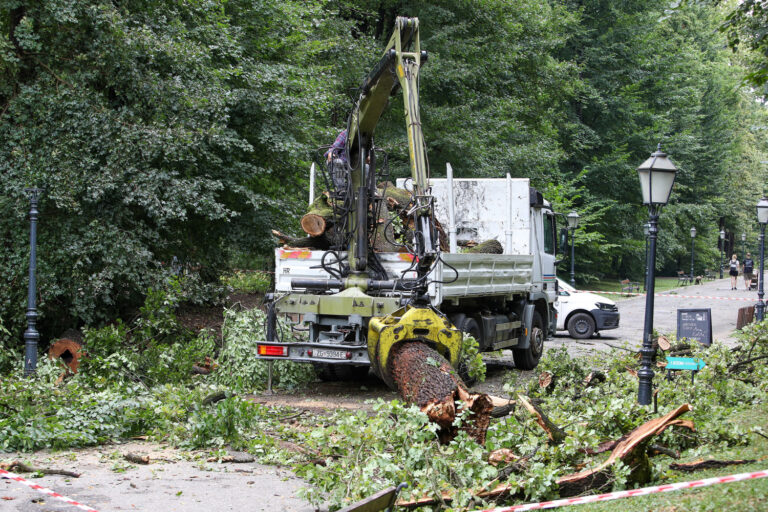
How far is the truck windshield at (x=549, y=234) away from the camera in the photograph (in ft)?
49.2

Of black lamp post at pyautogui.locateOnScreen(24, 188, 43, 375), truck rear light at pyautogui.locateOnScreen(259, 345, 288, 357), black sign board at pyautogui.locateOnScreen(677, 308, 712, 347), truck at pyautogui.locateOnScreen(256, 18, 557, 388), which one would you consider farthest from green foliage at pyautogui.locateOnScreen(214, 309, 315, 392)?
black sign board at pyautogui.locateOnScreen(677, 308, 712, 347)

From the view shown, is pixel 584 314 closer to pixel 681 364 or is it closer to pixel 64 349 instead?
pixel 681 364

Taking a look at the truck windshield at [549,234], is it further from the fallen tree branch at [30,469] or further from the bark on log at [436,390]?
the fallen tree branch at [30,469]

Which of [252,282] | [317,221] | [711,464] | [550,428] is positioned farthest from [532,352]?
[252,282]

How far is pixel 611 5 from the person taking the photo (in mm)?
39250

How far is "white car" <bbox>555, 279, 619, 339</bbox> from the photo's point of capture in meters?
21.1

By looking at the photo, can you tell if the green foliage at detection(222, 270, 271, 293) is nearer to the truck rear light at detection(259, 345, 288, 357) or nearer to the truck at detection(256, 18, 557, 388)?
the truck at detection(256, 18, 557, 388)

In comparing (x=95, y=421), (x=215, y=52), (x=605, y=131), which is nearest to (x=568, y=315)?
(x=215, y=52)

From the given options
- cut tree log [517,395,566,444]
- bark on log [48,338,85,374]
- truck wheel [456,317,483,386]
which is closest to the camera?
cut tree log [517,395,566,444]

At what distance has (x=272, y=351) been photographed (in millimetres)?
10391

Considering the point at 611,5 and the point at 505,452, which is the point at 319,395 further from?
the point at 611,5

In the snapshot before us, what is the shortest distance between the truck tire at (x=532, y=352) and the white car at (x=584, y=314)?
6345mm

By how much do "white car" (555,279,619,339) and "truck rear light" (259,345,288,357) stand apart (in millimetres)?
12009

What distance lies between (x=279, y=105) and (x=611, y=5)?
2840cm
